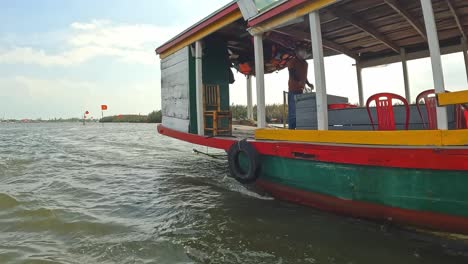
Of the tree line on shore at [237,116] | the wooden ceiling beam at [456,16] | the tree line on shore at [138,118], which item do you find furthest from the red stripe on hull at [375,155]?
the tree line on shore at [138,118]

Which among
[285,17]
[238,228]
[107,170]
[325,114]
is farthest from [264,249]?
[107,170]

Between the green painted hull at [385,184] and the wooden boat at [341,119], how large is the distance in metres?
0.01

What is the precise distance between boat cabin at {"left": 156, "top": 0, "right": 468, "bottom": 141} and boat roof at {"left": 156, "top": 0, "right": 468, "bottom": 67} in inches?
0.7

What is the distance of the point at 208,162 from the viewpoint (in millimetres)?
9992

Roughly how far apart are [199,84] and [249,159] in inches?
102

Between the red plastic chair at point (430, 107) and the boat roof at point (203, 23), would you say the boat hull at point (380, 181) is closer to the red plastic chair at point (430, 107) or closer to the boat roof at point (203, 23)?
the red plastic chair at point (430, 107)

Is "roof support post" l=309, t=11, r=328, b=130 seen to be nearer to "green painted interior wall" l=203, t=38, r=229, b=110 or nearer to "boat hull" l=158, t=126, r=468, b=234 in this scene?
"boat hull" l=158, t=126, r=468, b=234

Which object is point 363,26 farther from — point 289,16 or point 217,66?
point 217,66

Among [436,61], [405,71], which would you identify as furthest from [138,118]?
[436,61]

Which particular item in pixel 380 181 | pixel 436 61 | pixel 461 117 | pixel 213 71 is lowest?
pixel 380 181

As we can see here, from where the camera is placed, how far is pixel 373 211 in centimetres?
374

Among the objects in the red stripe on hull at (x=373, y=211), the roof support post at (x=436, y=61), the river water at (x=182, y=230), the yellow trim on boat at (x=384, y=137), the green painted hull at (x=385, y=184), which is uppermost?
the roof support post at (x=436, y=61)

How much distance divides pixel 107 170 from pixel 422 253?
744cm

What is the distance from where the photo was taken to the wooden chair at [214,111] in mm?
7112
